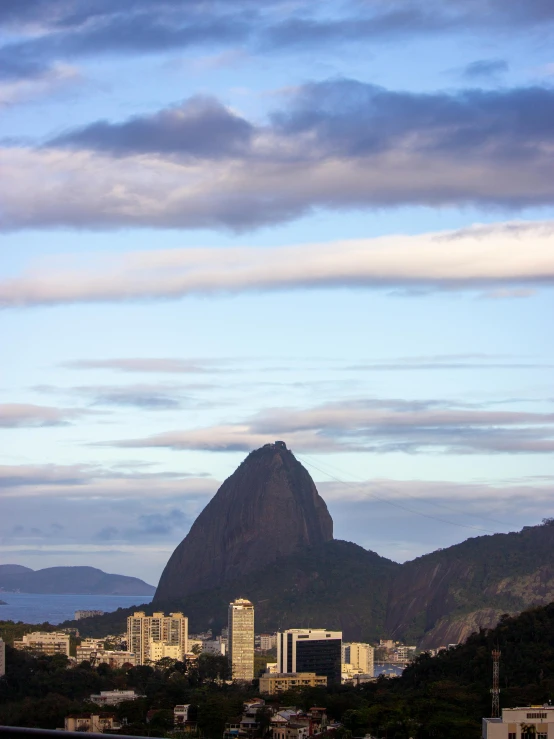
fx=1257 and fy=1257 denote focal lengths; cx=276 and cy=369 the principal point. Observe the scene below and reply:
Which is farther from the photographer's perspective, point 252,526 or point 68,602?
point 68,602

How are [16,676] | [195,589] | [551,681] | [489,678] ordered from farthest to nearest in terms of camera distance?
[195,589] < [16,676] < [489,678] < [551,681]

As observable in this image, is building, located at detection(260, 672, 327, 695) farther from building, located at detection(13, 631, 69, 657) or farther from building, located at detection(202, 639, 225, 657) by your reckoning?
building, located at detection(202, 639, 225, 657)

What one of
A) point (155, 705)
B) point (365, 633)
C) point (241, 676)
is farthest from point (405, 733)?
point (365, 633)

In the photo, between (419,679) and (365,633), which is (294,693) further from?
(365,633)

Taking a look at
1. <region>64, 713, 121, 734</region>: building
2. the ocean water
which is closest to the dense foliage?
<region>64, 713, 121, 734</region>: building

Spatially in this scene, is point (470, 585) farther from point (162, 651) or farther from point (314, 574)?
point (162, 651)

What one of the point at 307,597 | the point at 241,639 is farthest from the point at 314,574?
the point at 241,639

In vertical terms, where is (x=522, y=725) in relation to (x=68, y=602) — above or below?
below

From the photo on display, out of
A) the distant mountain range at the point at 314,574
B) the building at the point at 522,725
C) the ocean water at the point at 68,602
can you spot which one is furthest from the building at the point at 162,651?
the ocean water at the point at 68,602
